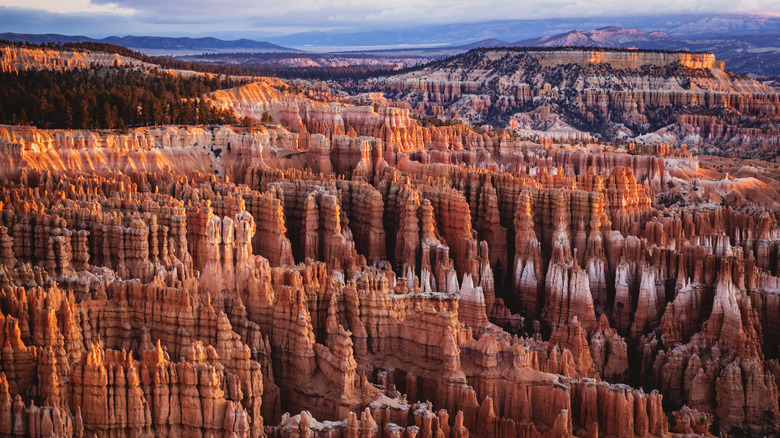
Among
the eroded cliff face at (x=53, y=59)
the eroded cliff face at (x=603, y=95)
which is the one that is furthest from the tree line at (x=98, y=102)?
the eroded cliff face at (x=603, y=95)

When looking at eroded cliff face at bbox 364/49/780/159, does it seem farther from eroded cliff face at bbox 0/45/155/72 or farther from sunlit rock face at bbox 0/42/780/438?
sunlit rock face at bbox 0/42/780/438

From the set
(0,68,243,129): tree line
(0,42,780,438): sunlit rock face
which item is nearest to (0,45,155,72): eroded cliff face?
(0,68,243,129): tree line

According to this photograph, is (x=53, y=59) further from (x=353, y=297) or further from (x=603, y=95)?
(x=603, y=95)

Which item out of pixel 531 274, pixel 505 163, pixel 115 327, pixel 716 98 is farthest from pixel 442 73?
pixel 115 327

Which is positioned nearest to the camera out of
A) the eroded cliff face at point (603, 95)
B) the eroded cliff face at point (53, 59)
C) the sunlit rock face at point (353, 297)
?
the sunlit rock face at point (353, 297)

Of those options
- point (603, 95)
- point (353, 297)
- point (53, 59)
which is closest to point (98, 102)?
point (353, 297)

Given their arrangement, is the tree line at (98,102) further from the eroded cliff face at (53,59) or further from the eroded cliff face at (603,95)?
the eroded cliff face at (603,95)

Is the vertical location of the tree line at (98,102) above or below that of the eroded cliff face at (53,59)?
below
